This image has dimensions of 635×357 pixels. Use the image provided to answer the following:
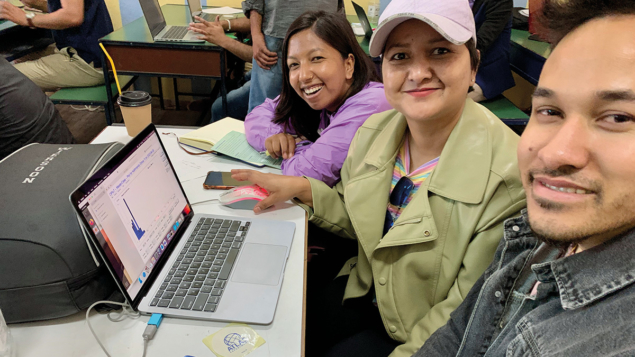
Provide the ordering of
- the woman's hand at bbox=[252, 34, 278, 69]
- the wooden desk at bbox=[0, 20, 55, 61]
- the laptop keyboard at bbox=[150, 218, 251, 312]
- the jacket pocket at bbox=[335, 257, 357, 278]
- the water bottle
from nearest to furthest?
the water bottle
the laptop keyboard at bbox=[150, 218, 251, 312]
the jacket pocket at bbox=[335, 257, 357, 278]
the woman's hand at bbox=[252, 34, 278, 69]
the wooden desk at bbox=[0, 20, 55, 61]

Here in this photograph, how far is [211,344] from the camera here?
0.72 m

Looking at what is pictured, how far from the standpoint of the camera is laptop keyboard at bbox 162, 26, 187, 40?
2693 millimetres

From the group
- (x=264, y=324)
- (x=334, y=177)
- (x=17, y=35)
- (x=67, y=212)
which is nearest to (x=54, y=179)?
(x=67, y=212)

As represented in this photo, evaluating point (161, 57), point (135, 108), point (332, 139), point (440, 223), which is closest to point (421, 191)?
point (440, 223)

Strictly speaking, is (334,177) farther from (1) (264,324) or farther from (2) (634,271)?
(2) (634,271)

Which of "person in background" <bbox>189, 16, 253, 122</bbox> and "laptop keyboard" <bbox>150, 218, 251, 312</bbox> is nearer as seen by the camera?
"laptop keyboard" <bbox>150, 218, 251, 312</bbox>

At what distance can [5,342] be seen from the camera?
65cm

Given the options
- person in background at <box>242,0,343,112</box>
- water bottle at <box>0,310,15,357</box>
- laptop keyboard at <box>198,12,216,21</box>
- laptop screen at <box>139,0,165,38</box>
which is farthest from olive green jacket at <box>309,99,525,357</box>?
laptop keyboard at <box>198,12,216,21</box>

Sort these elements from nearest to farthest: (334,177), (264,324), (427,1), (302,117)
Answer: (264,324) → (427,1) → (334,177) → (302,117)

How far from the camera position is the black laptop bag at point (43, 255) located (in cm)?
68

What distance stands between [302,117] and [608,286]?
4.13ft

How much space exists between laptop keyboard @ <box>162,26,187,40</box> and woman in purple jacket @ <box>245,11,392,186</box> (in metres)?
1.44

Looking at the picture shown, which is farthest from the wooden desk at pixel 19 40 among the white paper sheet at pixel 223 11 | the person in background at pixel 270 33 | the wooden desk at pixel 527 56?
the wooden desk at pixel 527 56

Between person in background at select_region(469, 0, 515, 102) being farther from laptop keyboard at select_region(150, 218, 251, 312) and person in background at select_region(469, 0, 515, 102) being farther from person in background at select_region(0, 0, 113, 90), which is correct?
person in background at select_region(0, 0, 113, 90)
